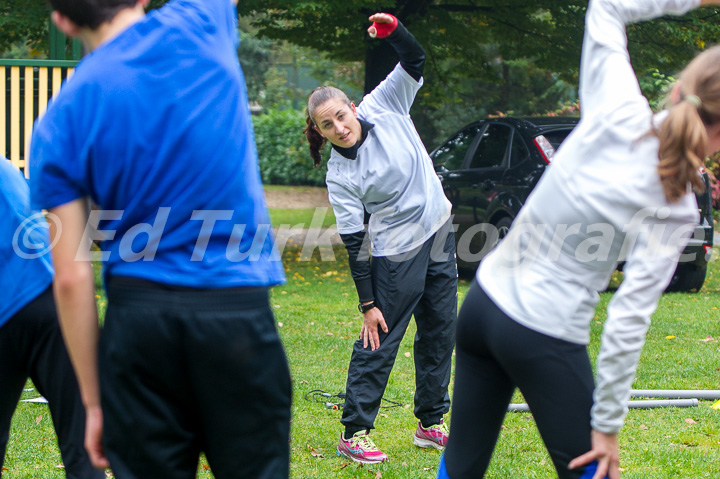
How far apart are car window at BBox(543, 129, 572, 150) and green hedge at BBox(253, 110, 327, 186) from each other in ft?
53.3

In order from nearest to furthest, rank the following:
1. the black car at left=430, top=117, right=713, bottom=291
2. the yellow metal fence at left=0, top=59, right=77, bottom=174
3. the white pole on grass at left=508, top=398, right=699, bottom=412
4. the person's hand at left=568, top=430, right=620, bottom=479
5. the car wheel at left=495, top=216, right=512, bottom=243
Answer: the person's hand at left=568, top=430, right=620, bottom=479, the white pole on grass at left=508, top=398, right=699, bottom=412, the black car at left=430, top=117, right=713, bottom=291, the car wheel at left=495, top=216, right=512, bottom=243, the yellow metal fence at left=0, top=59, right=77, bottom=174

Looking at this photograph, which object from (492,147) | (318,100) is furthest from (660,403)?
(492,147)

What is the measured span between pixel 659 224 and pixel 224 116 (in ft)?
3.55

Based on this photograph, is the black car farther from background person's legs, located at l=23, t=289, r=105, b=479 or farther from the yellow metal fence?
background person's legs, located at l=23, t=289, r=105, b=479

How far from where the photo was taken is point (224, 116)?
183 centimetres

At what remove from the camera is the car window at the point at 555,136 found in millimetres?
9133

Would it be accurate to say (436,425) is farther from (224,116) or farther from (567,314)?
(224,116)

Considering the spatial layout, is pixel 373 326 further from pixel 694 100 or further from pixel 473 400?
pixel 694 100

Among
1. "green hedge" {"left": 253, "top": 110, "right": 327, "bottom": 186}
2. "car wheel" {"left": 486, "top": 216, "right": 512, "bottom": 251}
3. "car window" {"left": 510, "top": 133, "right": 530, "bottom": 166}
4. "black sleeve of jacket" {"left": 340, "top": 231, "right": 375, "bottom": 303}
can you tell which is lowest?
"green hedge" {"left": 253, "top": 110, "right": 327, "bottom": 186}

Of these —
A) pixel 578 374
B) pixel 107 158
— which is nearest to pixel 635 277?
pixel 578 374

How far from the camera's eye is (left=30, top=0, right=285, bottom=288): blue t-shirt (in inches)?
68.0

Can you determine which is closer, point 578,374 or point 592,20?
point 578,374

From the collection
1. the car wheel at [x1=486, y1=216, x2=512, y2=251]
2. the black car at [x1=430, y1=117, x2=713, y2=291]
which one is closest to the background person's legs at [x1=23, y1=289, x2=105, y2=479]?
the black car at [x1=430, y1=117, x2=713, y2=291]

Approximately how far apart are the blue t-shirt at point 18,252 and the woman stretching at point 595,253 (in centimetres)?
143
